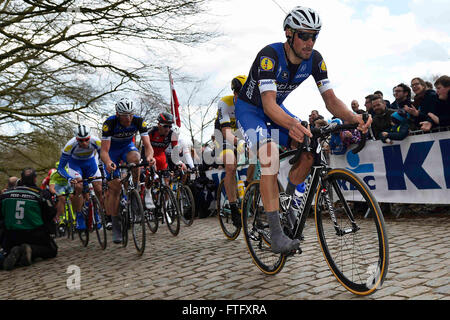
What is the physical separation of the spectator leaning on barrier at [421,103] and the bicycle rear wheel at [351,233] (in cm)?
464

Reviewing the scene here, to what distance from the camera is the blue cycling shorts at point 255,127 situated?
4098 mm

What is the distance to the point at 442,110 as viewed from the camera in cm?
701

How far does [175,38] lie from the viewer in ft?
38.2

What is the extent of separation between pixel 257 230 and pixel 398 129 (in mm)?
4287

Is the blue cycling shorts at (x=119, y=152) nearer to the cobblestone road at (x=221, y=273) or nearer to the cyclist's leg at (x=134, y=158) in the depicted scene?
the cyclist's leg at (x=134, y=158)

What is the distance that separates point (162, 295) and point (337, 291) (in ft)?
5.34

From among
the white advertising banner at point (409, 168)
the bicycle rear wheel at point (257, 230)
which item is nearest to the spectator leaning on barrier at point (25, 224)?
the bicycle rear wheel at point (257, 230)

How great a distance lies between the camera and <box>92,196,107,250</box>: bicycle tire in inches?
311

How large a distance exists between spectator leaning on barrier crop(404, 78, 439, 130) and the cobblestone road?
1.71m

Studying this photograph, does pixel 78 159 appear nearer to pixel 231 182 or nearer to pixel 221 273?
pixel 231 182

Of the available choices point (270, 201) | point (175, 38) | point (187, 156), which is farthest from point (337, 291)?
point (175, 38)

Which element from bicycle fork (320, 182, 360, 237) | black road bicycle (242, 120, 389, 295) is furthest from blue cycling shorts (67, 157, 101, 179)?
bicycle fork (320, 182, 360, 237)

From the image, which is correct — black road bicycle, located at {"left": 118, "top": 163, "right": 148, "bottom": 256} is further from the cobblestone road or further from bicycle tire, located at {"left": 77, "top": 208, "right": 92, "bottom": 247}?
bicycle tire, located at {"left": 77, "top": 208, "right": 92, "bottom": 247}
